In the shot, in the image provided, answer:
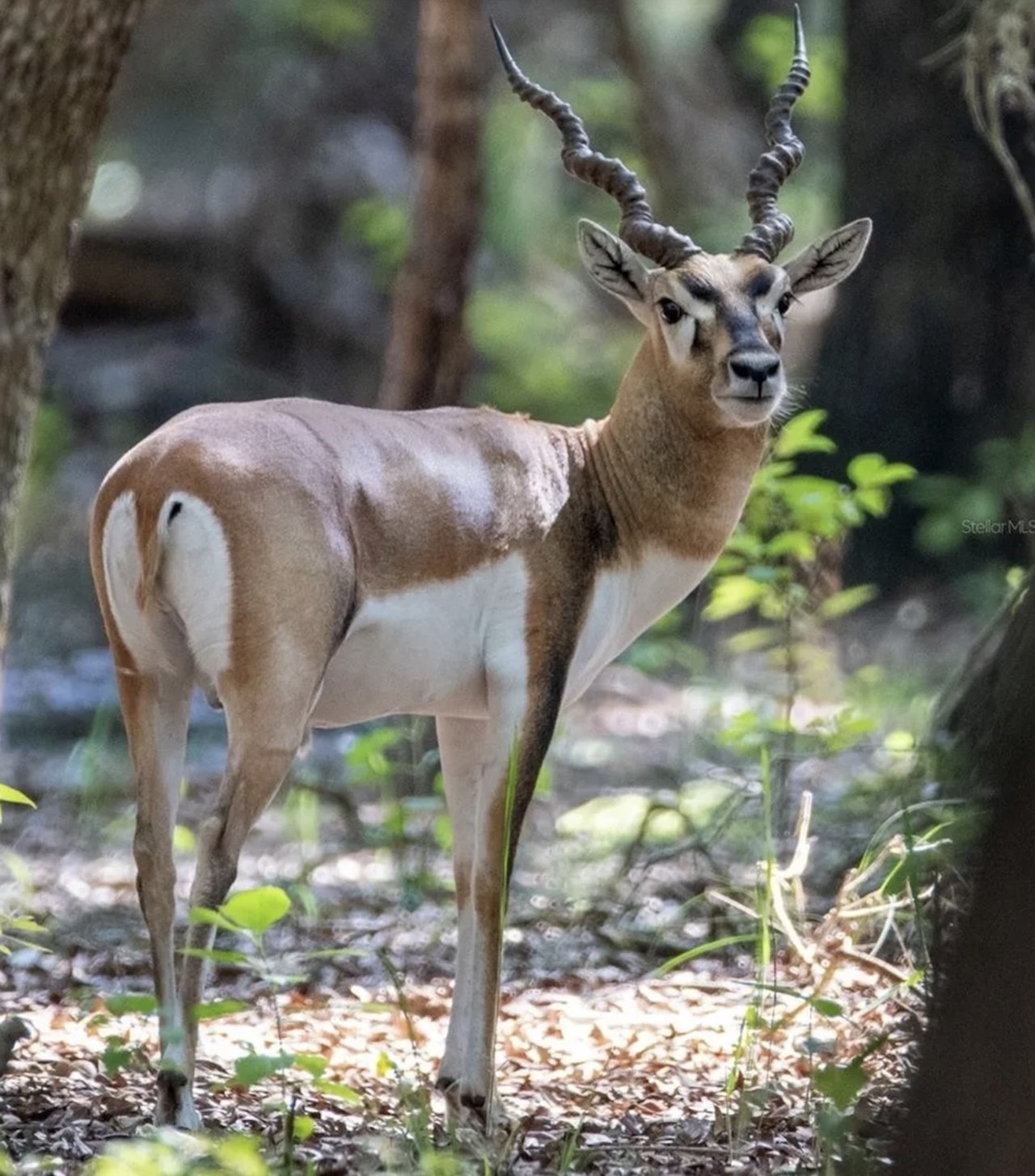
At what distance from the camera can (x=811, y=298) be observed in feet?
49.0

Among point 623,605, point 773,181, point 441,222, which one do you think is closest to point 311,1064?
point 623,605

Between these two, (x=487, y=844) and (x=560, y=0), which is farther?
(x=560, y=0)

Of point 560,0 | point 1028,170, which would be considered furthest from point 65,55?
point 560,0

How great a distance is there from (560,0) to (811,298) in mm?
→ 10249

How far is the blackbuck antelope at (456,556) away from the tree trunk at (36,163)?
1381 mm

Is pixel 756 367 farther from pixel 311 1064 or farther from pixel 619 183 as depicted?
pixel 311 1064

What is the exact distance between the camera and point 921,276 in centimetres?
1167

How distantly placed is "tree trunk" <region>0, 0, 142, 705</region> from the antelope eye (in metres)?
2.10

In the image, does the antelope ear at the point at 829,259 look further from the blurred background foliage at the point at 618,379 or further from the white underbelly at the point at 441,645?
the white underbelly at the point at 441,645

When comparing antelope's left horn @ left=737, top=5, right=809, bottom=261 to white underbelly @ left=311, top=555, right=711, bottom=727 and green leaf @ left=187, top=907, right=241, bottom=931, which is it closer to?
white underbelly @ left=311, top=555, right=711, bottom=727

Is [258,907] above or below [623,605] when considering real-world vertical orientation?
below

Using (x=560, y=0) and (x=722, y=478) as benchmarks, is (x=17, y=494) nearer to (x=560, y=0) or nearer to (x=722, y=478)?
(x=722, y=478)

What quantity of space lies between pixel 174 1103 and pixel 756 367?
8.23ft

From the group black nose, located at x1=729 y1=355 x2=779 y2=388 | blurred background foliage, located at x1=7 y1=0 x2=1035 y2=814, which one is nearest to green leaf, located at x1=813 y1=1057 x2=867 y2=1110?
black nose, located at x1=729 y1=355 x2=779 y2=388
